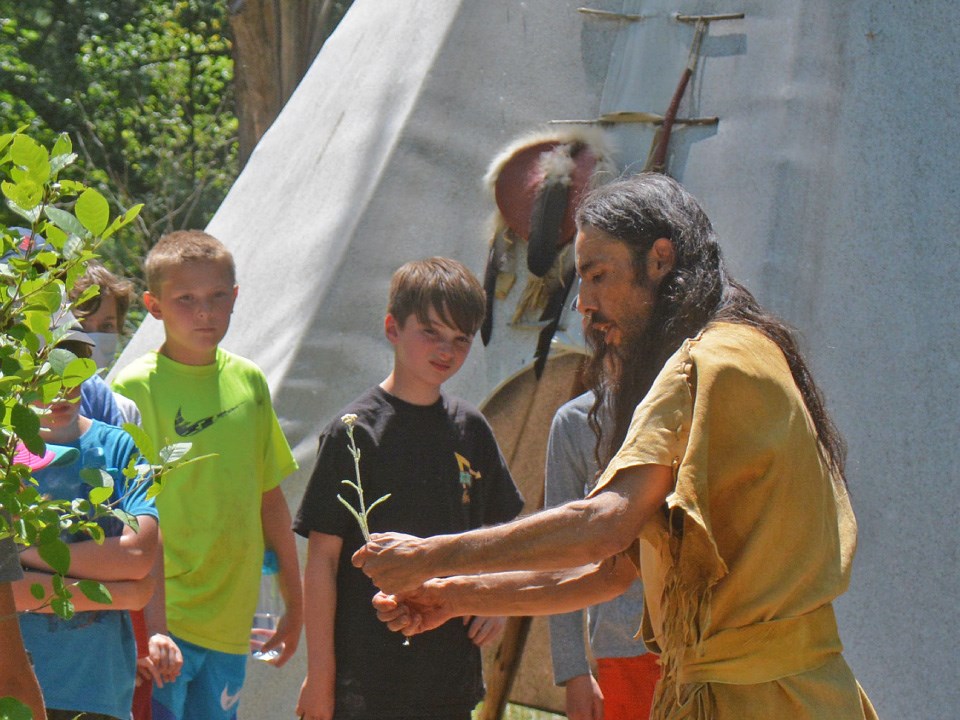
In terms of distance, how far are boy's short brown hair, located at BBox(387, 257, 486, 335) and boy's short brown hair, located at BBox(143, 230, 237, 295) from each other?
67 centimetres

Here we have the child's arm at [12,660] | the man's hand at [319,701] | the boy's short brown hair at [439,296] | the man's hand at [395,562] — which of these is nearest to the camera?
the child's arm at [12,660]

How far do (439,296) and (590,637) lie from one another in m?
0.97

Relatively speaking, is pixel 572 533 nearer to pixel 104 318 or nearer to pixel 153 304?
pixel 153 304

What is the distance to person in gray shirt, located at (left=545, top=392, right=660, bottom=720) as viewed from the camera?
3.45m

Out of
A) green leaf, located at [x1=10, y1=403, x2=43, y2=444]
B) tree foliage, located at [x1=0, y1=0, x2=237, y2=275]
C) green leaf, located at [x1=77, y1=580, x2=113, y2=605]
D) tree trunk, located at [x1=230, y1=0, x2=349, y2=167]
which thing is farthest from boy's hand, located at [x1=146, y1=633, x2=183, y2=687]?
tree foliage, located at [x1=0, y1=0, x2=237, y2=275]

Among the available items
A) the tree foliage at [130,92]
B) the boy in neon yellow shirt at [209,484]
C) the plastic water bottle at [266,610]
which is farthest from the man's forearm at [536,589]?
the tree foliage at [130,92]

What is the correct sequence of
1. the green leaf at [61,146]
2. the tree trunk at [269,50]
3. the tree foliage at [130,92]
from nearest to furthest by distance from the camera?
Result: the green leaf at [61,146], the tree trunk at [269,50], the tree foliage at [130,92]

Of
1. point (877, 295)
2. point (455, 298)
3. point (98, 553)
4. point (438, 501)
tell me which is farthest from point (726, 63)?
point (98, 553)

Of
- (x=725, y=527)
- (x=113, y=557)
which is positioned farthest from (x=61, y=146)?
(x=113, y=557)

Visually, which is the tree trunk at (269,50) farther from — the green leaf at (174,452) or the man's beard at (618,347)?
the green leaf at (174,452)

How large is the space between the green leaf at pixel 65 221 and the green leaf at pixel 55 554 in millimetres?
401

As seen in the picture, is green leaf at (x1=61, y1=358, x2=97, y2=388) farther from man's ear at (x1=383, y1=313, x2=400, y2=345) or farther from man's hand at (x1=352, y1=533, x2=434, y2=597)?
man's ear at (x1=383, y1=313, x2=400, y2=345)

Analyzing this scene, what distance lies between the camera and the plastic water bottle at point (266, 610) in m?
4.05

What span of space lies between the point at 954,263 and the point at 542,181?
4.17 feet
